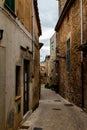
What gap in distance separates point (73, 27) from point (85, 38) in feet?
11.8

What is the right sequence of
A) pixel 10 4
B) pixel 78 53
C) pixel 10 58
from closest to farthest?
pixel 10 58, pixel 10 4, pixel 78 53

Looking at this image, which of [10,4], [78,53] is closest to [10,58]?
[10,4]

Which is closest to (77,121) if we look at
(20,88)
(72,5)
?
(20,88)

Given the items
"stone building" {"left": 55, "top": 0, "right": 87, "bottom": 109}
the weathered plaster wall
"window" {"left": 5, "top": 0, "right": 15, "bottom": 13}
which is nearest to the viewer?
the weathered plaster wall

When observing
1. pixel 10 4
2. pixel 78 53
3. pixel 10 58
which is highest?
pixel 10 4

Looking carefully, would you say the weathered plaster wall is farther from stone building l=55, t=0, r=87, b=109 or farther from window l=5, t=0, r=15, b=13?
stone building l=55, t=0, r=87, b=109

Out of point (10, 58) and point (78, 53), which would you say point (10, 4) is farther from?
point (78, 53)

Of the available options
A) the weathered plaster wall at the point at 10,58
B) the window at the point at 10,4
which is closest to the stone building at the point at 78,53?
the weathered plaster wall at the point at 10,58

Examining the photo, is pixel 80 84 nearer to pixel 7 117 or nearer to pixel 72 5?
pixel 72 5

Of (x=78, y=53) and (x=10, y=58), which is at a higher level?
(x=78, y=53)

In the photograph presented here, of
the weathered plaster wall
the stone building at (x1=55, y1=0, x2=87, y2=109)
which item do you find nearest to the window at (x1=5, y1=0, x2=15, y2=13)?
the weathered plaster wall

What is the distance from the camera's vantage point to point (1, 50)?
6219mm

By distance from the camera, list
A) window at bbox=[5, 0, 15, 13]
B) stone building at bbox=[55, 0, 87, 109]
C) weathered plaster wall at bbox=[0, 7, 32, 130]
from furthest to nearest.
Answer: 1. stone building at bbox=[55, 0, 87, 109]
2. window at bbox=[5, 0, 15, 13]
3. weathered plaster wall at bbox=[0, 7, 32, 130]

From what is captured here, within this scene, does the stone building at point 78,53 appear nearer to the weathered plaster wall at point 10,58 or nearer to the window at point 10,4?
the weathered plaster wall at point 10,58
